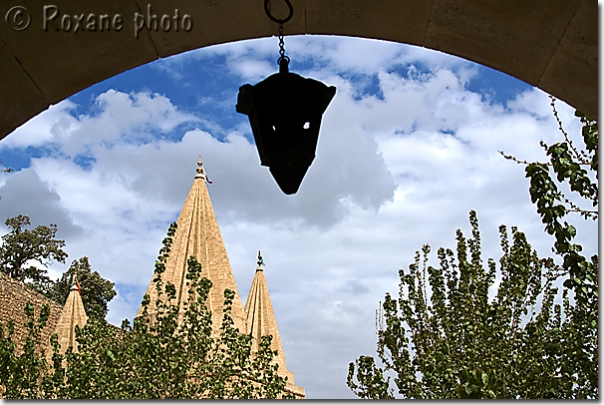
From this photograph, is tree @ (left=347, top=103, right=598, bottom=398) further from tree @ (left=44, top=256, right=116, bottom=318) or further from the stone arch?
tree @ (left=44, top=256, right=116, bottom=318)

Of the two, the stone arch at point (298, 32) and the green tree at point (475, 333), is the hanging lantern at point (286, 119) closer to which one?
the stone arch at point (298, 32)

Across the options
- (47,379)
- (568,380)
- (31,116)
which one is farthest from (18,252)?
(31,116)

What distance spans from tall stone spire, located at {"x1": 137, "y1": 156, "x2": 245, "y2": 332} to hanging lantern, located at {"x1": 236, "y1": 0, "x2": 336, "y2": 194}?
15887mm

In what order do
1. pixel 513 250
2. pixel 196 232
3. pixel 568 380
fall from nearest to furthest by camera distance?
pixel 568 380 < pixel 513 250 < pixel 196 232

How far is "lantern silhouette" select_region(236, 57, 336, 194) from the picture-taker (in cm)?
214

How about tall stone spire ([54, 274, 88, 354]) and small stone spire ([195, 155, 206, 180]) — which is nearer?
tall stone spire ([54, 274, 88, 354])

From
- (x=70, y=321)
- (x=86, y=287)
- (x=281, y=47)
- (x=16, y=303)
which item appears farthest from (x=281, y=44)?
(x=86, y=287)

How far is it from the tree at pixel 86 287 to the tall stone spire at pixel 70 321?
14.3 metres

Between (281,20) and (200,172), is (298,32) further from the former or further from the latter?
(200,172)

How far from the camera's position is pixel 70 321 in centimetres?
1622

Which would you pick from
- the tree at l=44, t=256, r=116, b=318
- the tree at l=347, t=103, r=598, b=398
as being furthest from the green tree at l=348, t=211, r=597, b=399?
the tree at l=44, t=256, r=116, b=318

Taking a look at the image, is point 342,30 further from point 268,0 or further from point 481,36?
point 481,36

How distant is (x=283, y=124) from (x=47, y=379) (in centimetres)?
1106

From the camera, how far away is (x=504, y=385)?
9398 mm
